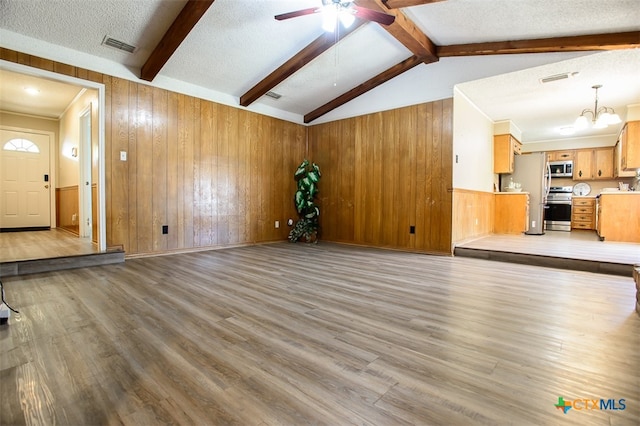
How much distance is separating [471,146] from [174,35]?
15.9 ft

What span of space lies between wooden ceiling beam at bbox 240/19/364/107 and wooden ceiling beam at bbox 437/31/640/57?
153 centimetres

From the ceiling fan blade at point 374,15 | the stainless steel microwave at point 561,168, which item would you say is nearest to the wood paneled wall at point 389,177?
the ceiling fan blade at point 374,15

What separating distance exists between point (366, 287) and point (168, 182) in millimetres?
3353

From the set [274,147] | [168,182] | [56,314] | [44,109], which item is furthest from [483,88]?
[44,109]

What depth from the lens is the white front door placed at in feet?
20.1

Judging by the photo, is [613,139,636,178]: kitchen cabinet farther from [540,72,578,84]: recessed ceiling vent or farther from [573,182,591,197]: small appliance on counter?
[540,72,578,84]: recessed ceiling vent

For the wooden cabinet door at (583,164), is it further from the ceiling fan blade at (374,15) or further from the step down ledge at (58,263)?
the step down ledge at (58,263)

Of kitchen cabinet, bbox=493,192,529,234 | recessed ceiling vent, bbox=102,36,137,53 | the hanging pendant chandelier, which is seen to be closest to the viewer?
recessed ceiling vent, bbox=102,36,137,53

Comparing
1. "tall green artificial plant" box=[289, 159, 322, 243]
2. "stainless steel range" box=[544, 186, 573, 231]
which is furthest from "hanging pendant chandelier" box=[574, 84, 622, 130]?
"tall green artificial plant" box=[289, 159, 322, 243]

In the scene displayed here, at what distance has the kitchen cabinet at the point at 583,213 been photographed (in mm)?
7216

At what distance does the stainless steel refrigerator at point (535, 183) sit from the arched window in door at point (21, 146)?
1070cm

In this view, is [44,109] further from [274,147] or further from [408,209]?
[408,209]

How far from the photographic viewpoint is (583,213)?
739 cm

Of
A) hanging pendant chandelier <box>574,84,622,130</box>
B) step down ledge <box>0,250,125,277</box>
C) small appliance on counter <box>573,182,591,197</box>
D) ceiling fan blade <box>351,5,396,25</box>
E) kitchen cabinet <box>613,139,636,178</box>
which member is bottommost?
step down ledge <box>0,250,125,277</box>
